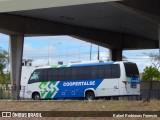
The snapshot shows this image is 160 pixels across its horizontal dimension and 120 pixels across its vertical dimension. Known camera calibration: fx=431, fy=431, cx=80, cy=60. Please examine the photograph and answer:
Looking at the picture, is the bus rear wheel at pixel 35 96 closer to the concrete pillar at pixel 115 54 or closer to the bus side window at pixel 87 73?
the bus side window at pixel 87 73

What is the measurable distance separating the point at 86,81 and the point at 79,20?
1008cm

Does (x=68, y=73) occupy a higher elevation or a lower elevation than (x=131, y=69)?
lower

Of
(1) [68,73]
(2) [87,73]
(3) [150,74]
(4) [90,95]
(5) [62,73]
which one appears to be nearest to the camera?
(4) [90,95]

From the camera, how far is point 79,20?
4234 cm

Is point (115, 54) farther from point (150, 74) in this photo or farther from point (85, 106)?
point (85, 106)

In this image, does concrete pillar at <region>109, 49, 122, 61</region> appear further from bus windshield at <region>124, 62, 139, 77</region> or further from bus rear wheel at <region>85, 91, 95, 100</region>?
bus rear wheel at <region>85, 91, 95, 100</region>

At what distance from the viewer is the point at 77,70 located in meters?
34.8

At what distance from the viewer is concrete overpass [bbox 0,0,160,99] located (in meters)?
33.0

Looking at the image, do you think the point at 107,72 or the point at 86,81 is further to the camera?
the point at 86,81

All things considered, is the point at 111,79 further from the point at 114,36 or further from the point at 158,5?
the point at 114,36

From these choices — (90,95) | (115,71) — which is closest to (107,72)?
(115,71)

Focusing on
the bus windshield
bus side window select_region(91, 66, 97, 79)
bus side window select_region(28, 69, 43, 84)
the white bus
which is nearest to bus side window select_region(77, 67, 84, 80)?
the white bus

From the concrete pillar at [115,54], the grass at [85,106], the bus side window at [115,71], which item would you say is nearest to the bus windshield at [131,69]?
the bus side window at [115,71]

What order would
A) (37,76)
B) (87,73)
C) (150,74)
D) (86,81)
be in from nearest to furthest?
(86,81) < (87,73) < (37,76) < (150,74)
